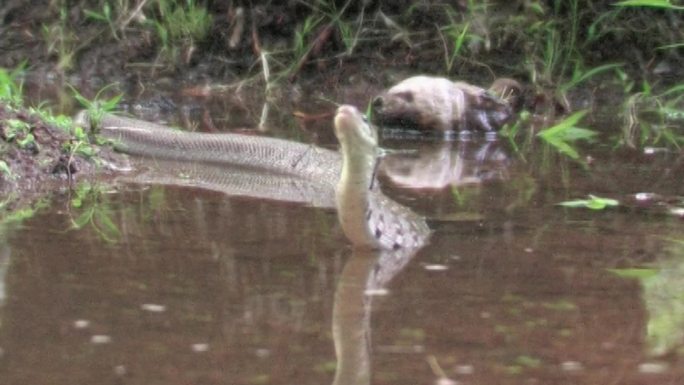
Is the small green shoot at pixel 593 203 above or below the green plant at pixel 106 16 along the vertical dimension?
below

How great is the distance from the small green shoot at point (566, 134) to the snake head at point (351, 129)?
120 inches

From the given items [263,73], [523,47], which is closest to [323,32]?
[263,73]

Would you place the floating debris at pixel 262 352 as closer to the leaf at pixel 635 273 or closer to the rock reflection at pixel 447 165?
the leaf at pixel 635 273

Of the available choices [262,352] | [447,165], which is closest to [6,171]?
[447,165]

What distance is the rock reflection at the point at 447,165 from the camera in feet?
→ 19.6

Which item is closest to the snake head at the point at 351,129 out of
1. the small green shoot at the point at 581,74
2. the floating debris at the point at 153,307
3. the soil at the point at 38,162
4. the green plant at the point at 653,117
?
the floating debris at the point at 153,307

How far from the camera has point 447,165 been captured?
6520 mm

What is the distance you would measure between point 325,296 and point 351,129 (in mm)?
751

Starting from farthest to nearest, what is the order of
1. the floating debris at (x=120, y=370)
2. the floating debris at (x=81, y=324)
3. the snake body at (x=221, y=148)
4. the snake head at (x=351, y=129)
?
the snake body at (x=221, y=148), the snake head at (x=351, y=129), the floating debris at (x=81, y=324), the floating debris at (x=120, y=370)

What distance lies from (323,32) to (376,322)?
23.1ft

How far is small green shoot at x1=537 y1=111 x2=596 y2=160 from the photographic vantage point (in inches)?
286

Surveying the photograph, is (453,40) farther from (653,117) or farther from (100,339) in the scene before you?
(100,339)

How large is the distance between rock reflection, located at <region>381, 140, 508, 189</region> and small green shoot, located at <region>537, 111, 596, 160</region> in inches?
12.7

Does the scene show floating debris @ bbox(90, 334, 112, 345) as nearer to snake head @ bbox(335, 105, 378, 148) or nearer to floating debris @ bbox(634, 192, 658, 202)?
snake head @ bbox(335, 105, 378, 148)
